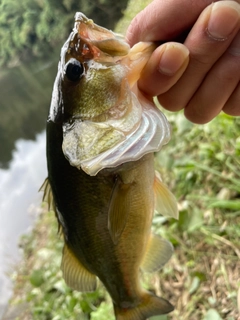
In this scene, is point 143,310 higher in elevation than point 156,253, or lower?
lower

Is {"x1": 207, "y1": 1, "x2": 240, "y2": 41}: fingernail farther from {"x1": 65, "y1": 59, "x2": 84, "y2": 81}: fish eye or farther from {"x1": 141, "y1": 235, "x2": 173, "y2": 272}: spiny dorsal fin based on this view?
{"x1": 141, "y1": 235, "x2": 173, "y2": 272}: spiny dorsal fin

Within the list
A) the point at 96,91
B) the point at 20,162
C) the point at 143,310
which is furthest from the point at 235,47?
the point at 20,162

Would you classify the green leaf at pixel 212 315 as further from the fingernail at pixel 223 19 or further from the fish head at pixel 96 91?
the fingernail at pixel 223 19

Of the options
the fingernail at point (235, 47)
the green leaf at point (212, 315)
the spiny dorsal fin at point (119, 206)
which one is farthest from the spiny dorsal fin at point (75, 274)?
the fingernail at point (235, 47)

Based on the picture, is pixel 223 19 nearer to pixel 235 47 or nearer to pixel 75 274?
pixel 235 47

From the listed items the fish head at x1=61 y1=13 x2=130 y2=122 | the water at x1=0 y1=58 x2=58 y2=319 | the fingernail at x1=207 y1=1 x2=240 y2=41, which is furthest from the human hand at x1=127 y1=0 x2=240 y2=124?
the water at x1=0 y1=58 x2=58 y2=319

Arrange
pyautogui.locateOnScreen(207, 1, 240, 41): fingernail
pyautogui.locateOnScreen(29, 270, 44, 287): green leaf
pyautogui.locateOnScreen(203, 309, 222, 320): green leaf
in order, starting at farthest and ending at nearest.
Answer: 1. pyautogui.locateOnScreen(29, 270, 44, 287): green leaf
2. pyautogui.locateOnScreen(203, 309, 222, 320): green leaf
3. pyautogui.locateOnScreen(207, 1, 240, 41): fingernail
